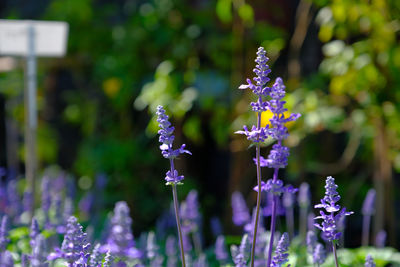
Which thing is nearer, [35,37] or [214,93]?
[35,37]

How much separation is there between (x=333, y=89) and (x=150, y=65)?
263 cm

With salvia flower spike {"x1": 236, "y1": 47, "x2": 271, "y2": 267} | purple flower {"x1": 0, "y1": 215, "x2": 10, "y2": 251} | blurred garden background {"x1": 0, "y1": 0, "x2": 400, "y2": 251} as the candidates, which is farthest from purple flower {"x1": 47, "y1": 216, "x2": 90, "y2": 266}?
blurred garden background {"x1": 0, "y1": 0, "x2": 400, "y2": 251}

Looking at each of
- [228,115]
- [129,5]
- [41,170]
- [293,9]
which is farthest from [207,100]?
[41,170]

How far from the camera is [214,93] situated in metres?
6.16

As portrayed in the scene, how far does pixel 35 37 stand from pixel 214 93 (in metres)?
2.09

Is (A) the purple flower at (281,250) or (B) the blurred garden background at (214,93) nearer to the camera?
(A) the purple flower at (281,250)

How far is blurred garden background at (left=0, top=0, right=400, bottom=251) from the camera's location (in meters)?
5.37

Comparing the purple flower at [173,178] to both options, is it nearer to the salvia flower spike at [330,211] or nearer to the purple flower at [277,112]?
the purple flower at [277,112]

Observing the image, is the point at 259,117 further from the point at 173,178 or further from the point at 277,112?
the point at 173,178

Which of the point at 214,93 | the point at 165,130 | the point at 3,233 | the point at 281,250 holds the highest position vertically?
the point at 214,93

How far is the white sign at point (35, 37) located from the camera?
4609 mm

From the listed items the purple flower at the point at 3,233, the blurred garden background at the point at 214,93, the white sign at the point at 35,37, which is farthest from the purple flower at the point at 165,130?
the blurred garden background at the point at 214,93

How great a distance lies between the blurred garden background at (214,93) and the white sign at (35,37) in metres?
1.59

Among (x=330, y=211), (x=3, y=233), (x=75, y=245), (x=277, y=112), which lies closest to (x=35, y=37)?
(x=3, y=233)
